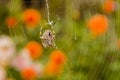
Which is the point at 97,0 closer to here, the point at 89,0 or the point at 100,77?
the point at 89,0

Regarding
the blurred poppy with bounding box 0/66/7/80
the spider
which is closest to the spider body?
the spider

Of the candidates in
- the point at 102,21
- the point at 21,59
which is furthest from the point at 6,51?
the point at 102,21

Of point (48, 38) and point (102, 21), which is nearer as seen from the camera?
point (48, 38)

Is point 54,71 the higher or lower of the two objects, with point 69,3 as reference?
lower

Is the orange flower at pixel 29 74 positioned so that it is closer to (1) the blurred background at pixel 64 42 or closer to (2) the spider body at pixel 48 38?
(1) the blurred background at pixel 64 42

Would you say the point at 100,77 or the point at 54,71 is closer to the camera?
the point at 100,77

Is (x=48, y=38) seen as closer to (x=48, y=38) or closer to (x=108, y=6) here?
(x=48, y=38)

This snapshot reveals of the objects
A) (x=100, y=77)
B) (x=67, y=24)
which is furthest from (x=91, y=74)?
(x=67, y=24)

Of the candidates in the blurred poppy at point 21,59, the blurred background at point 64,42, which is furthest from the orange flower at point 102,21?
the blurred poppy at point 21,59
